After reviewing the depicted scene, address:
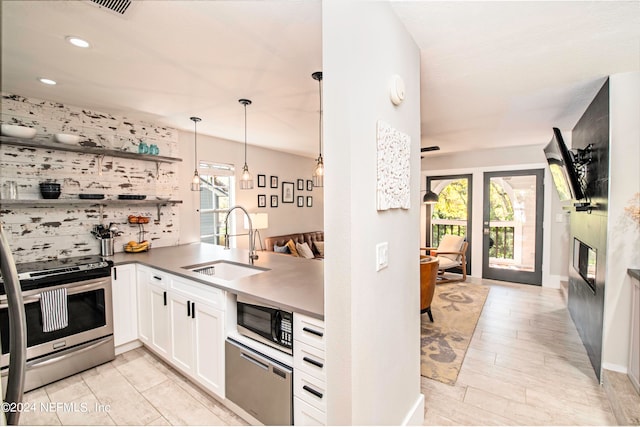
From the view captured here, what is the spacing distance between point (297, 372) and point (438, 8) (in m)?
2.11

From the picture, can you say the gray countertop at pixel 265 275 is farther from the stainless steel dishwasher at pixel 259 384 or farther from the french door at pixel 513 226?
the french door at pixel 513 226

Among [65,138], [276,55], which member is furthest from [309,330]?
[65,138]

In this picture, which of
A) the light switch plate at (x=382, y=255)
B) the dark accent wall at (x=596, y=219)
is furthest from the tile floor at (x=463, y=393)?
the light switch plate at (x=382, y=255)

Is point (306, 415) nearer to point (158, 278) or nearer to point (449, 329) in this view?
point (158, 278)

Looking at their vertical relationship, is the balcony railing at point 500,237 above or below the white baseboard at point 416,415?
above

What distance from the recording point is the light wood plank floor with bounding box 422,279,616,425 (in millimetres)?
2150

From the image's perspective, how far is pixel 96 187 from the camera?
3.42 m

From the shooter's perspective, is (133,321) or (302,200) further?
(302,200)

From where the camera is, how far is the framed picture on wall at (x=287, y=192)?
20.0 ft

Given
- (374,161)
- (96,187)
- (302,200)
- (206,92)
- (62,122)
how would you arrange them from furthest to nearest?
1. (302,200)
2. (96,187)
3. (62,122)
4. (206,92)
5. (374,161)

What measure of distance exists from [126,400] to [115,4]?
2.60 meters

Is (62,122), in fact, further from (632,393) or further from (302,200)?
(632,393)

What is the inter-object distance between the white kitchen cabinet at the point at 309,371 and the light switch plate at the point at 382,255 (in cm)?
44

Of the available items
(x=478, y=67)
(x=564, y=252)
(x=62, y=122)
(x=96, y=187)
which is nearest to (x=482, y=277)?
(x=564, y=252)
